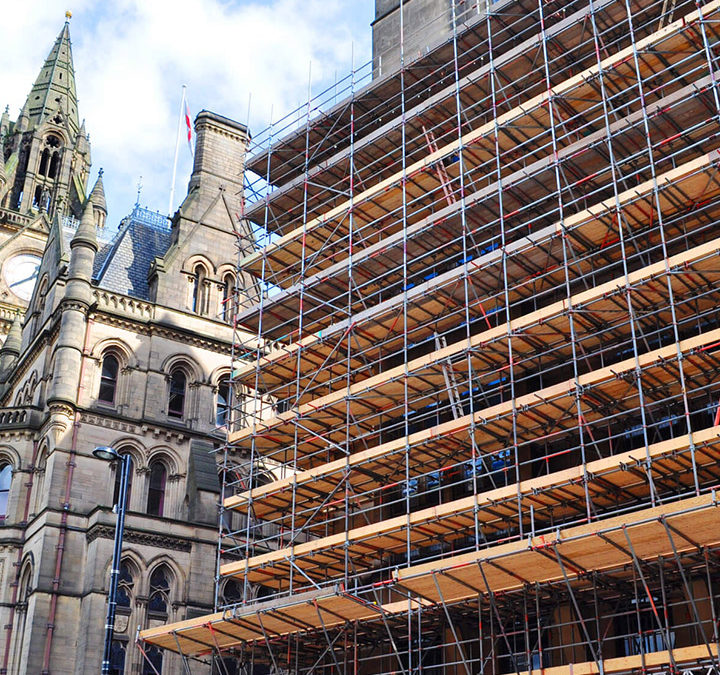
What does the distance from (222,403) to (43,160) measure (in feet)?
187

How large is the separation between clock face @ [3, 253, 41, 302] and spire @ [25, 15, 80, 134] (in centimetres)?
2183

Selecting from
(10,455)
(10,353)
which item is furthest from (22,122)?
(10,455)

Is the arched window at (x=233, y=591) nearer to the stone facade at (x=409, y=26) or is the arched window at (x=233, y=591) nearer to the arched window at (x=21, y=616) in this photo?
the arched window at (x=21, y=616)

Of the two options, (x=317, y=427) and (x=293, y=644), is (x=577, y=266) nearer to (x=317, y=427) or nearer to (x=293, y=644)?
(x=317, y=427)

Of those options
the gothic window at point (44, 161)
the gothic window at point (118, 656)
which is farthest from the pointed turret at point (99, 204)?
the gothic window at point (118, 656)

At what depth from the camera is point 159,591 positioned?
117 ft

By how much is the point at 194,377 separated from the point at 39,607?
10671mm

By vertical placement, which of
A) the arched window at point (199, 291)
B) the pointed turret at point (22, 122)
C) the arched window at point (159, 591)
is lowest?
the arched window at point (159, 591)

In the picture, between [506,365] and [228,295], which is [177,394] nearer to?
[228,295]

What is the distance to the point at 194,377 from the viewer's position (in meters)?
40.7

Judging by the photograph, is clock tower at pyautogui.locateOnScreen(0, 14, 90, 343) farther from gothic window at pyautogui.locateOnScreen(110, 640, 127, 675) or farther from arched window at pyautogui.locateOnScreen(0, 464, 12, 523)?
gothic window at pyautogui.locateOnScreen(110, 640, 127, 675)

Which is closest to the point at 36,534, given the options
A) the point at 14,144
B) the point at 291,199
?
the point at 291,199

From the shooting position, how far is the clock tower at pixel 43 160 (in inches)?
3049

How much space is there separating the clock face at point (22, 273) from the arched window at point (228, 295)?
33.7 m
